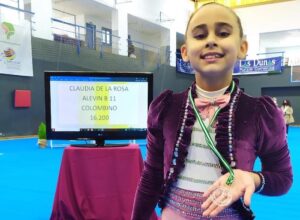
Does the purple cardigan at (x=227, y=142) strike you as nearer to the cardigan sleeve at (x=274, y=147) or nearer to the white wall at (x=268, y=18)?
the cardigan sleeve at (x=274, y=147)

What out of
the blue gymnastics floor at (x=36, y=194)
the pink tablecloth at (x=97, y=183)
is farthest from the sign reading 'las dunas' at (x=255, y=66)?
the pink tablecloth at (x=97, y=183)

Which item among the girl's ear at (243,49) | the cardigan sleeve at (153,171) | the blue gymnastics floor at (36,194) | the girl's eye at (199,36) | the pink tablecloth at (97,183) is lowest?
the blue gymnastics floor at (36,194)

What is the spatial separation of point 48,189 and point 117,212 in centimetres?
159

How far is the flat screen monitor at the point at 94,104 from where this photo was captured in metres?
1.93

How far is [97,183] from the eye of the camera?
1897 millimetres

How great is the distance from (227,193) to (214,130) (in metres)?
0.26

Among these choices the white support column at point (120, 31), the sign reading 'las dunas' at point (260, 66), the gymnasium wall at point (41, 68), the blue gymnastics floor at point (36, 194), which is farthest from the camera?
the sign reading 'las dunas' at point (260, 66)

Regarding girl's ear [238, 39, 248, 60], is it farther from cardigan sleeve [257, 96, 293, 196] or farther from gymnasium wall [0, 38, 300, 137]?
gymnasium wall [0, 38, 300, 137]

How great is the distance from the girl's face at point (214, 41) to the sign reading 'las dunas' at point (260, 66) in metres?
14.8

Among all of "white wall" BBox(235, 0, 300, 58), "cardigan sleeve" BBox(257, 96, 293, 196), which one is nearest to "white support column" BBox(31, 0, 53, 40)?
"cardigan sleeve" BBox(257, 96, 293, 196)

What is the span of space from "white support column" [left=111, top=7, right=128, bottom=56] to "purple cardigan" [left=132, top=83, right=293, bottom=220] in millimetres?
11586

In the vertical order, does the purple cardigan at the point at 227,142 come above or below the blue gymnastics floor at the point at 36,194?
above

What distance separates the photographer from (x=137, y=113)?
1.98 metres

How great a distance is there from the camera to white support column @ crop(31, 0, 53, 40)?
8906mm
